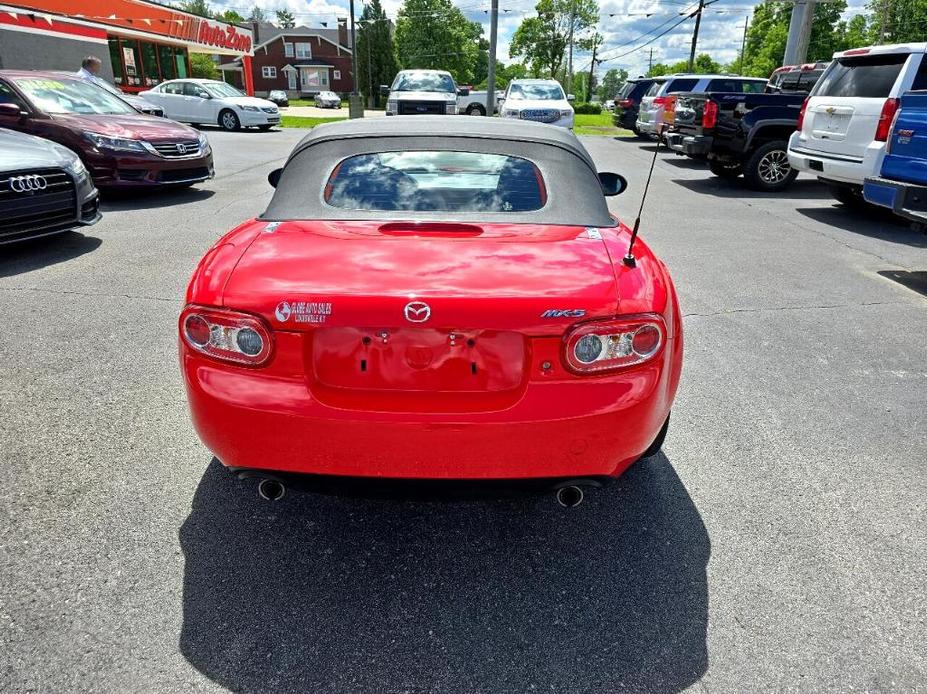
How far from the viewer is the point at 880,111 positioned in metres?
8.20

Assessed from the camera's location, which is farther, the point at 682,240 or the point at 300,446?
the point at 682,240

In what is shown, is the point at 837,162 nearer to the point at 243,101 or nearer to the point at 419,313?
the point at 419,313

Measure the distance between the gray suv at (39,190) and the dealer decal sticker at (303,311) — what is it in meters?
5.28

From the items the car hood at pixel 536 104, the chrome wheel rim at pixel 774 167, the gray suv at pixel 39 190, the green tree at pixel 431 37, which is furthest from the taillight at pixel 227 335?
the green tree at pixel 431 37

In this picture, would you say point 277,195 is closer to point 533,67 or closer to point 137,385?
point 137,385

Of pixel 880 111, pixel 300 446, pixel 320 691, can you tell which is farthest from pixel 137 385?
pixel 880 111

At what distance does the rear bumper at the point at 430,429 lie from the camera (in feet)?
7.02

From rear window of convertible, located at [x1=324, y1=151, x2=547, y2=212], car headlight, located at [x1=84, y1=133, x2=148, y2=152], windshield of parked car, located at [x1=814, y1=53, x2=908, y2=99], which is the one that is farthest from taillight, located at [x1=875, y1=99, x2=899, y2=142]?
car headlight, located at [x1=84, y1=133, x2=148, y2=152]

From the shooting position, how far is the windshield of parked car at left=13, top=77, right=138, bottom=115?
9.23 m

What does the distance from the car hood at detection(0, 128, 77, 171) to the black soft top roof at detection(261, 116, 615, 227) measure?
4209 millimetres

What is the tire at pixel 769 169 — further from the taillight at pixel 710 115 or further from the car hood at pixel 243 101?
the car hood at pixel 243 101

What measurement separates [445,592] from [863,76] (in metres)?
9.25

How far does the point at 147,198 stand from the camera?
10.0 metres

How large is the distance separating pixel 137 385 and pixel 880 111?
866cm
